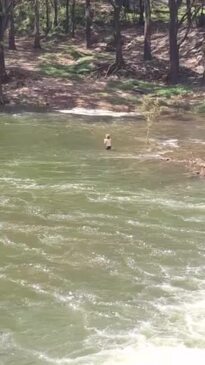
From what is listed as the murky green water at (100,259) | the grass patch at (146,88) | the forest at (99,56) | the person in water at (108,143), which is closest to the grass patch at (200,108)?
the forest at (99,56)

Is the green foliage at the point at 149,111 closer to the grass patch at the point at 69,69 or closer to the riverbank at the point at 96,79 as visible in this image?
the riverbank at the point at 96,79

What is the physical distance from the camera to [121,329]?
27.7ft

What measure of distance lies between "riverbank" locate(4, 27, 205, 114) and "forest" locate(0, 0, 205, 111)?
52 mm

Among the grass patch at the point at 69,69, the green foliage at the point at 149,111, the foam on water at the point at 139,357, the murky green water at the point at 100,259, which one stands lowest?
the foam on water at the point at 139,357

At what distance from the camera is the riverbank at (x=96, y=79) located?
32688 mm

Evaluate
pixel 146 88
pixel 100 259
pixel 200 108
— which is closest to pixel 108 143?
pixel 100 259

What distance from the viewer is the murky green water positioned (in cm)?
809

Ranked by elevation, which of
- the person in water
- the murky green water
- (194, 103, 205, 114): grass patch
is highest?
(194, 103, 205, 114): grass patch

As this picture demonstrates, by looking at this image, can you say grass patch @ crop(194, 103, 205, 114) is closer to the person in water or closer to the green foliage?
the green foliage

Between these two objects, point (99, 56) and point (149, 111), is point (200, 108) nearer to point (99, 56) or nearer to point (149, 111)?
point (149, 111)

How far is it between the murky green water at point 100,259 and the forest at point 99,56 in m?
13.8

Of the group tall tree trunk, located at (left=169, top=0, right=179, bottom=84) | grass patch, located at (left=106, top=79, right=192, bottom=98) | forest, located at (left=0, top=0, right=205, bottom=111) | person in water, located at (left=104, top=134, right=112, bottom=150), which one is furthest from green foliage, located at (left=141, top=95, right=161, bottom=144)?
tall tree trunk, located at (left=169, top=0, right=179, bottom=84)

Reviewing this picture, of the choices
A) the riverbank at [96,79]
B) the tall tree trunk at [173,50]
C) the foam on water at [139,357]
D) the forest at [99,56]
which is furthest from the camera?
the tall tree trunk at [173,50]

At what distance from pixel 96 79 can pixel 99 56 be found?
18.3ft
